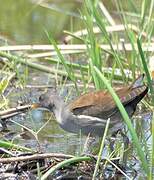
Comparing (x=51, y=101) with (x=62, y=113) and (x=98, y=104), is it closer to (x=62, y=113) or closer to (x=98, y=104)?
(x=62, y=113)

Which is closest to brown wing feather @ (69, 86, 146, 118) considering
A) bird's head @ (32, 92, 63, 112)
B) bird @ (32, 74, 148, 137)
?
bird @ (32, 74, 148, 137)

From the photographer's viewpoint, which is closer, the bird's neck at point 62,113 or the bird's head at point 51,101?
the bird's neck at point 62,113

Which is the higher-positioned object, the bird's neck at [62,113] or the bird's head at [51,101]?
the bird's head at [51,101]

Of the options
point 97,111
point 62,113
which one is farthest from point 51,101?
point 97,111

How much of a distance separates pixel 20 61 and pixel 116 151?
2096mm

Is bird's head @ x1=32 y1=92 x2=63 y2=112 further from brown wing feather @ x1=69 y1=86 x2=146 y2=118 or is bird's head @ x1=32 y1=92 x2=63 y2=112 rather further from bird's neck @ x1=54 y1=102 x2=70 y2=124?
brown wing feather @ x1=69 y1=86 x2=146 y2=118

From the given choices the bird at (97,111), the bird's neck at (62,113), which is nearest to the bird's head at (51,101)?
the bird's neck at (62,113)

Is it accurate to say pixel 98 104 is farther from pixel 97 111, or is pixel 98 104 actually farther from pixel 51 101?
pixel 51 101

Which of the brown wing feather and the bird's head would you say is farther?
the bird's head

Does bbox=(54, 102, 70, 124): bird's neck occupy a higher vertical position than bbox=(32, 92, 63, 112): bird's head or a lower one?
lower

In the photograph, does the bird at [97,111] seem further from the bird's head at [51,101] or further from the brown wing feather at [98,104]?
the bird's head at [51,101]

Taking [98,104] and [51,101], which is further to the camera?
[51,101]

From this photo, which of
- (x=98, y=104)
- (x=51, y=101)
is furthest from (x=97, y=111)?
(x=51, y=101)

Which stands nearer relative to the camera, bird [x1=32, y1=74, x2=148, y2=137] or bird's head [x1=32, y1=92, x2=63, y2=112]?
bird [x1=32, y1=74, x2=148, y2=137]
